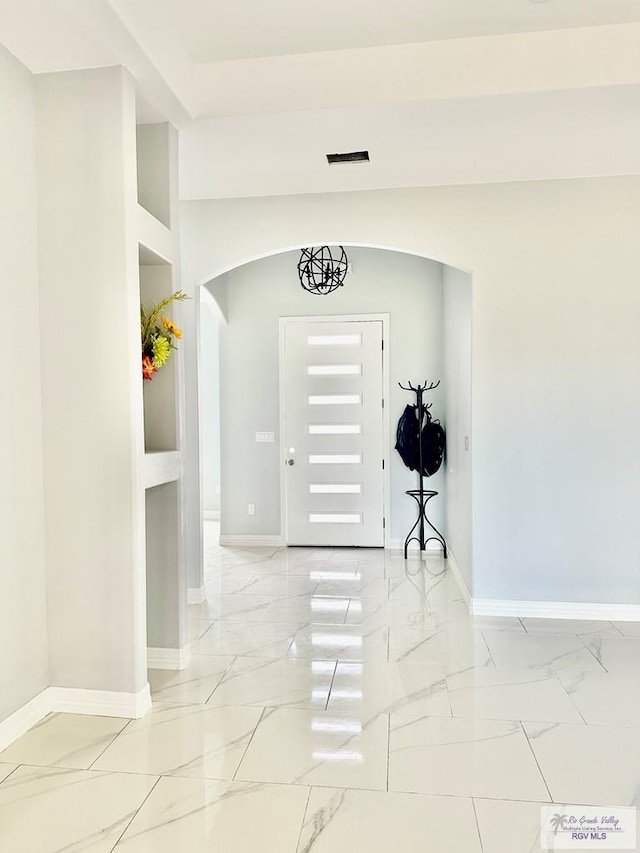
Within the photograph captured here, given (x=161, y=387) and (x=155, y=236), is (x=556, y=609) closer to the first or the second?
(x=161, y=387)

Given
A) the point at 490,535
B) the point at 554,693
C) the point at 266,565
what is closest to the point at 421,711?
the point at 554,693

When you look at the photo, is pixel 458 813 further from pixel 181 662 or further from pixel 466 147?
pixel 466 147

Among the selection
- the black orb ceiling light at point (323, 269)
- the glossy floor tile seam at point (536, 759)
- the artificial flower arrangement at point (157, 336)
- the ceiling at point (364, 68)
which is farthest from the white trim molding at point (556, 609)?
the black orb ceiling light at point (323, 269)

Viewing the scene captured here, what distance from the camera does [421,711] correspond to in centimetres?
261

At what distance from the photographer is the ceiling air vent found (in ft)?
11.0

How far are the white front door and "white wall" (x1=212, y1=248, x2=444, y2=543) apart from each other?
0.13m

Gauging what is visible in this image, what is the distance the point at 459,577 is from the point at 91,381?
3147 millimetres

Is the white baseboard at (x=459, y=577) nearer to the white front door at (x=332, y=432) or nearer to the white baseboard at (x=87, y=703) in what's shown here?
the white front door at (x=332, y=432)

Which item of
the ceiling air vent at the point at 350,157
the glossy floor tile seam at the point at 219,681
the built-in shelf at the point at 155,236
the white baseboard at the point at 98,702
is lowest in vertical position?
the glossy floor tile seam at the point at 219,681

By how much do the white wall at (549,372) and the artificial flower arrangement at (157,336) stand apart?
1779 mm

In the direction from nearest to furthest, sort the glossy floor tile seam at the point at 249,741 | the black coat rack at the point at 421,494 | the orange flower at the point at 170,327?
the glossy floor tile seam at the point at 249,741 < the orange flower at the point at 170,327 < the black coat rack at the point at 421,494

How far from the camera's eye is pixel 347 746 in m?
2.33

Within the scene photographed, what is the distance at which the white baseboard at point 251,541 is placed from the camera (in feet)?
19.4

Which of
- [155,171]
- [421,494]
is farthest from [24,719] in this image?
[421,494]
